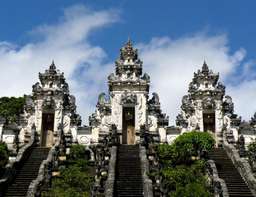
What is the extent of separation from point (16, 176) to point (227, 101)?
15.8m

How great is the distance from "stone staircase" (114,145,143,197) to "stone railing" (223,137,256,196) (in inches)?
201

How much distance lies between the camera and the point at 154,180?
21.2 meters

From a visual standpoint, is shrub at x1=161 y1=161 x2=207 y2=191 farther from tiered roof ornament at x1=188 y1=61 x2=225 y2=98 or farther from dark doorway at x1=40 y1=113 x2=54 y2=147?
dark doorway at x1=40 y1=113 x2=54 y2=147

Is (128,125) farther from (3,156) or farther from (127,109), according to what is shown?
(3,156)

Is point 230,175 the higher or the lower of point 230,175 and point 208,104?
the lower

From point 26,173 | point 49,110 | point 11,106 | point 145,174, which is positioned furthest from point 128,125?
point 11,106

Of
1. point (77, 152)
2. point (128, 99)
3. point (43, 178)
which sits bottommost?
point (43, 178)

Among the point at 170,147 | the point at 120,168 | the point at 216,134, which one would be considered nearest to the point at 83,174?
the point at 120,168

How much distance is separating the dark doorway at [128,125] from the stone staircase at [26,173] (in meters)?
5.66

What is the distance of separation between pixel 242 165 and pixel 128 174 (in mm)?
6085

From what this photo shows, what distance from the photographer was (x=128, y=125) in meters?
31.9

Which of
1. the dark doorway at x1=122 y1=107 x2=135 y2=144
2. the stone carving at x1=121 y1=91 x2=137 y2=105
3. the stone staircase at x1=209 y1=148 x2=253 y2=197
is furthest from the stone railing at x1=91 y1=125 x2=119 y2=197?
the stone staircase at x1=209 y1=148 x2=253 y2=197

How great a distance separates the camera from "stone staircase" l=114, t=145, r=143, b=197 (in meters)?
20.5

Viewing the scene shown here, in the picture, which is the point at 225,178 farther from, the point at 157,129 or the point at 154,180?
the point at 157,129
